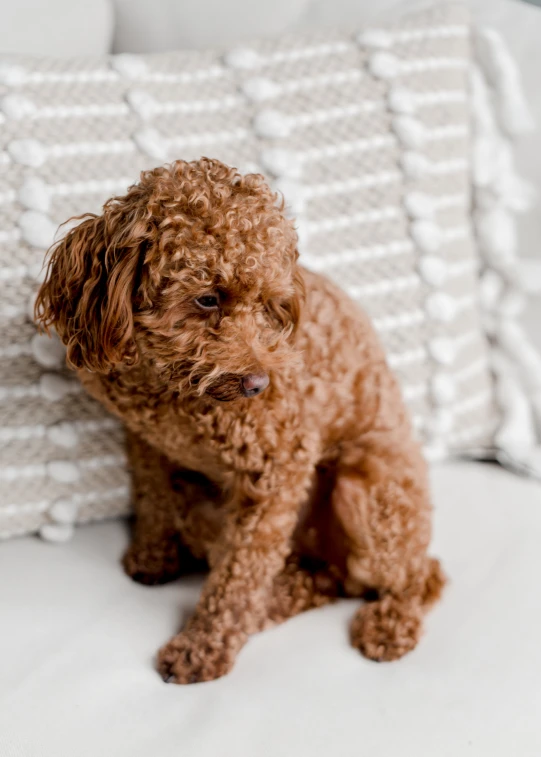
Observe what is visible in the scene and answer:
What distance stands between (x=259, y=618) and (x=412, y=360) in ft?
1.99

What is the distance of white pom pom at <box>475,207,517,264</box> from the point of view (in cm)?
166

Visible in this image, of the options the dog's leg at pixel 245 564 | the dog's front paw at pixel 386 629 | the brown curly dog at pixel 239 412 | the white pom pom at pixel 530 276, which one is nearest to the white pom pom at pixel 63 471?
the brown curly dog at pixel 239 412

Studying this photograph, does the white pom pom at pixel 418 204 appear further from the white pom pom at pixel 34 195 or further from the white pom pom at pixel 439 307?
the white pom pom at pixel 34 195

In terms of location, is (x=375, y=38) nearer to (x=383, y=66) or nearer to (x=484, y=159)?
(x=383, y=66)

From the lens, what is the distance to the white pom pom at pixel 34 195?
126 cm

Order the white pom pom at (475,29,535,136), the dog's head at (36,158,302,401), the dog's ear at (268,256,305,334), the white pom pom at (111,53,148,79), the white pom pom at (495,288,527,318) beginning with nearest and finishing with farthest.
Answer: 1. the dog's head at (36,158,302,401)
2. the dog's ear at (268,256,305,334)
3. the white pom pom at (111,53,148,79)
4. the white pom pom at (475,29,535,136)
5. the white pom pom at (495,288,527,318)

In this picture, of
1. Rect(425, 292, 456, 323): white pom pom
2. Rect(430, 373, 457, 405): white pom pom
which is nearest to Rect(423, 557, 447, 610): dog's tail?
Rect(430, 373, 457, 405): white pom pom

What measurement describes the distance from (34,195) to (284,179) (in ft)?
1.50

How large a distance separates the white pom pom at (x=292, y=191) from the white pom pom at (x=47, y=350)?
494 millimetres

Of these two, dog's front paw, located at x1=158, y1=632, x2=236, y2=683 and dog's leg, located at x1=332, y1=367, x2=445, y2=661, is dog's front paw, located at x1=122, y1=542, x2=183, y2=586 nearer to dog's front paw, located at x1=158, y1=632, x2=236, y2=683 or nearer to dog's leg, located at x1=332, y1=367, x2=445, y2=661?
dog's front paw, located at x1=158, y1=632, x2=236, y2=683

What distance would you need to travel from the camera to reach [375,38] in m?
1.49

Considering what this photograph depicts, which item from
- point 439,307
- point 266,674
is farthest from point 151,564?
point 439,307

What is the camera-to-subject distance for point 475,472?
1.66 m

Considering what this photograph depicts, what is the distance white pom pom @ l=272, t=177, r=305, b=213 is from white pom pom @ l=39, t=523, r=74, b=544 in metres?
0.73
